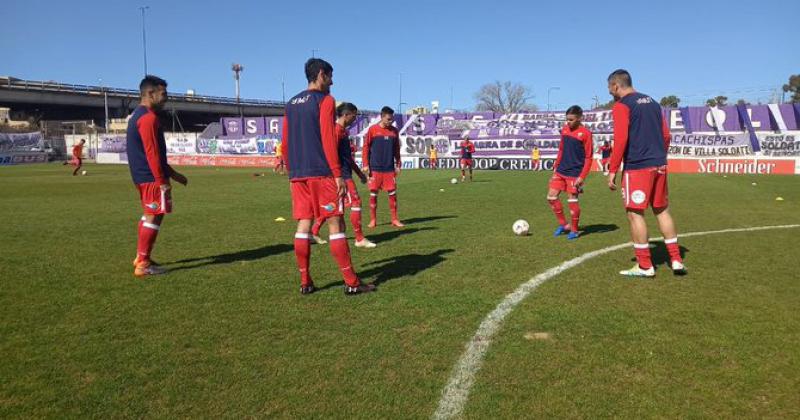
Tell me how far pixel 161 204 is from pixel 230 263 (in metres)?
1.08

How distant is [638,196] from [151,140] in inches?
216

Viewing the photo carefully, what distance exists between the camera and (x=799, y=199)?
45.9ft

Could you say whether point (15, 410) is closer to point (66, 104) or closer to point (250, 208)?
point (250, 208)

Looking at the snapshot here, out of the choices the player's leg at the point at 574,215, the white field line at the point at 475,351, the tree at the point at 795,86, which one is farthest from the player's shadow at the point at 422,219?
the tree at the point at 795,86

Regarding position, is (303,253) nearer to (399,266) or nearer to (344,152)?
(399,266)

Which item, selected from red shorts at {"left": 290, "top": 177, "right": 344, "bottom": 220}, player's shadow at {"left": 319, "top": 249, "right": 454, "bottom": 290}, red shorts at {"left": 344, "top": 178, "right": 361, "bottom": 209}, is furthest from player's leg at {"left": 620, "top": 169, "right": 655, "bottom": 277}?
red shorts at {"left": 344, "top": 178, "right": 361, "bottom": 209}

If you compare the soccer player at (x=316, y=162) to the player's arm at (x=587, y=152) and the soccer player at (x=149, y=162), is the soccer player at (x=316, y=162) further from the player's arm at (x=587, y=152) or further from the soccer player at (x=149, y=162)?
the player's arm at (x=587, y=152)

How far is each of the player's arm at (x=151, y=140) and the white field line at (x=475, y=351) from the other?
13.7 ft

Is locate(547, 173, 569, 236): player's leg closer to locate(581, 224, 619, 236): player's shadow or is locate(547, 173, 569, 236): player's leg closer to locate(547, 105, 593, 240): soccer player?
locate(547, 105, 593, 240): soccer player

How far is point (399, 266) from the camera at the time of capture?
21.3 ft

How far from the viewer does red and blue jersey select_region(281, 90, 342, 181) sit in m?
4.83

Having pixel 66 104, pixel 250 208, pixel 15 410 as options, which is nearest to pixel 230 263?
pixel 15 410

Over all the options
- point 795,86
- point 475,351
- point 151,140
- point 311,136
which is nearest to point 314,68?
point 311,136

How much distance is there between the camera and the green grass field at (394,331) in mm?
3029
